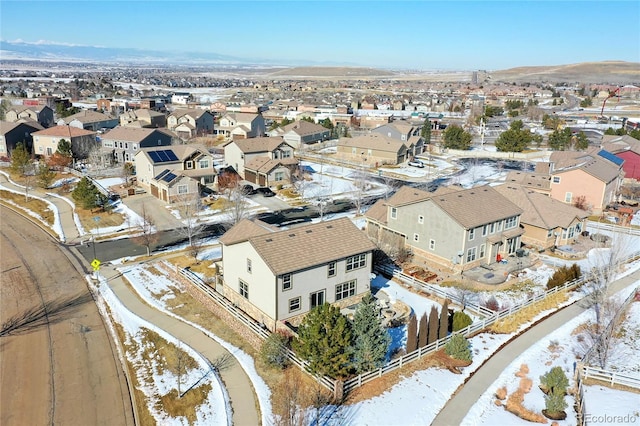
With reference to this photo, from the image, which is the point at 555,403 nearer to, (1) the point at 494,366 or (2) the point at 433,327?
(1) the point at 494,366

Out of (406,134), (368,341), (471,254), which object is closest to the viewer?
(368,341)

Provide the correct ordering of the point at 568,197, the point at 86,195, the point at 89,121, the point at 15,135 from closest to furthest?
the point at 86,195
the point at 568,197
the point at 15,135
the point at 89,121

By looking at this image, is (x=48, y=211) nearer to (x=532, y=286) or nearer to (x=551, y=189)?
(x=532, y=286)

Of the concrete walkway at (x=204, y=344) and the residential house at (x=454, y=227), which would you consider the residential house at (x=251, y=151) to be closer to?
the residential house at (x=454, y=227)

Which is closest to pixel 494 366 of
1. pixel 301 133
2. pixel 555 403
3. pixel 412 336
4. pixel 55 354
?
pixel 555 403

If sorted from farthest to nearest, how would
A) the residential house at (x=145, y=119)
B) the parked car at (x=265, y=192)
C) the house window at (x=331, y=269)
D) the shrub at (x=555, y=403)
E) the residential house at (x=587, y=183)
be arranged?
the residential house at (x=145, y=119), the parked car at (x=265, y=192), the residential house at (x=587, y=183), the house window at (x=331, y=269), the shrub at (x=555, y=403)

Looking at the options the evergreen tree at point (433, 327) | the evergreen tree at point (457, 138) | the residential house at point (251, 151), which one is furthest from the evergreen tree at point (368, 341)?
the evergreen tree at point (457, 138)

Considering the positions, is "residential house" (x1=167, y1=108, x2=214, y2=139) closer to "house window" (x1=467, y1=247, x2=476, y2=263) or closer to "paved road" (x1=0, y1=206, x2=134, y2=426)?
"paved road" (x1=0, y1=206, x2=134, y2=426)
